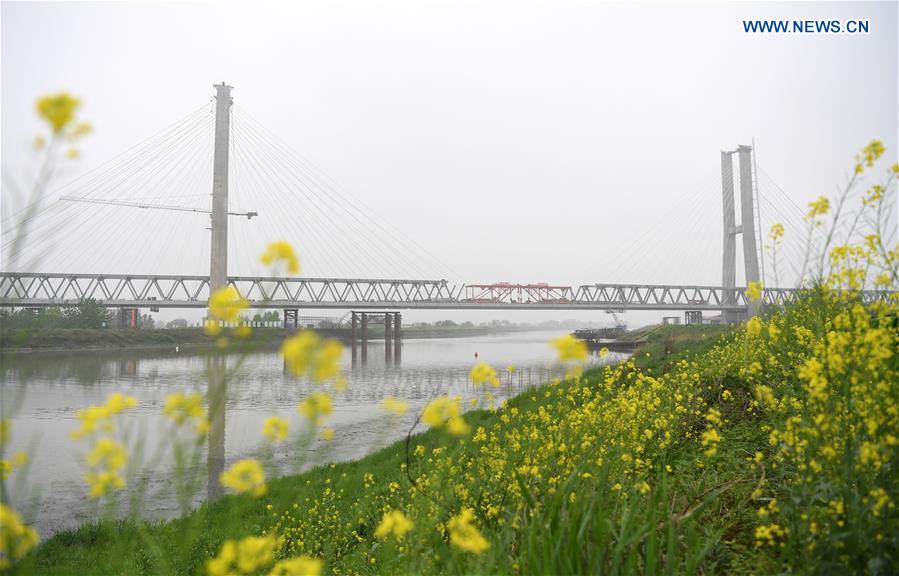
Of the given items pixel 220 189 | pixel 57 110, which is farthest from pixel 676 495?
pixel 220 189

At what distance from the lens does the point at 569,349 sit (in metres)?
2.36

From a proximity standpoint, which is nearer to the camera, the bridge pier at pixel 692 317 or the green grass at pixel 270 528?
the green grass at pixel 270 528

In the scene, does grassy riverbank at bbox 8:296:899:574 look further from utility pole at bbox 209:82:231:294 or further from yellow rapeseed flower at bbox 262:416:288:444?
utility pole at bbox 209:82:231:294

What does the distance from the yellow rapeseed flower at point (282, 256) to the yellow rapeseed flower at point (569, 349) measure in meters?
1.23

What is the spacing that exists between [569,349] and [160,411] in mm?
13743

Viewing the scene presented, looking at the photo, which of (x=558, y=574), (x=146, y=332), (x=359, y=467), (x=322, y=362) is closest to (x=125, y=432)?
(x=322, y=362)

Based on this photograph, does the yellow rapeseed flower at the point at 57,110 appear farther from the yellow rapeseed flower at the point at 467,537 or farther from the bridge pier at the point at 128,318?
the bridge pier at the point at 128,318

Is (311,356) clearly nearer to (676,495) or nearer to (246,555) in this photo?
(246,555)

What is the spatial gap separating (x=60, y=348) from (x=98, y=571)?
123 ft

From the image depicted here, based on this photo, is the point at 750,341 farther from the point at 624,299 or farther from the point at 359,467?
the point at 624,299

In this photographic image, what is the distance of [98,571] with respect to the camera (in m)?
4.72

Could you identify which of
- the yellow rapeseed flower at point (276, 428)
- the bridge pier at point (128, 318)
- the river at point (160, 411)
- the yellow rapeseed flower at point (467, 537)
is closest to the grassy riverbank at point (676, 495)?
the yellow rapeseed flower at point (467, 537)

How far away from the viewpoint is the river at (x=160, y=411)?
2308 mm

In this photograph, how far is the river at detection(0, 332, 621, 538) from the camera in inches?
90.9
